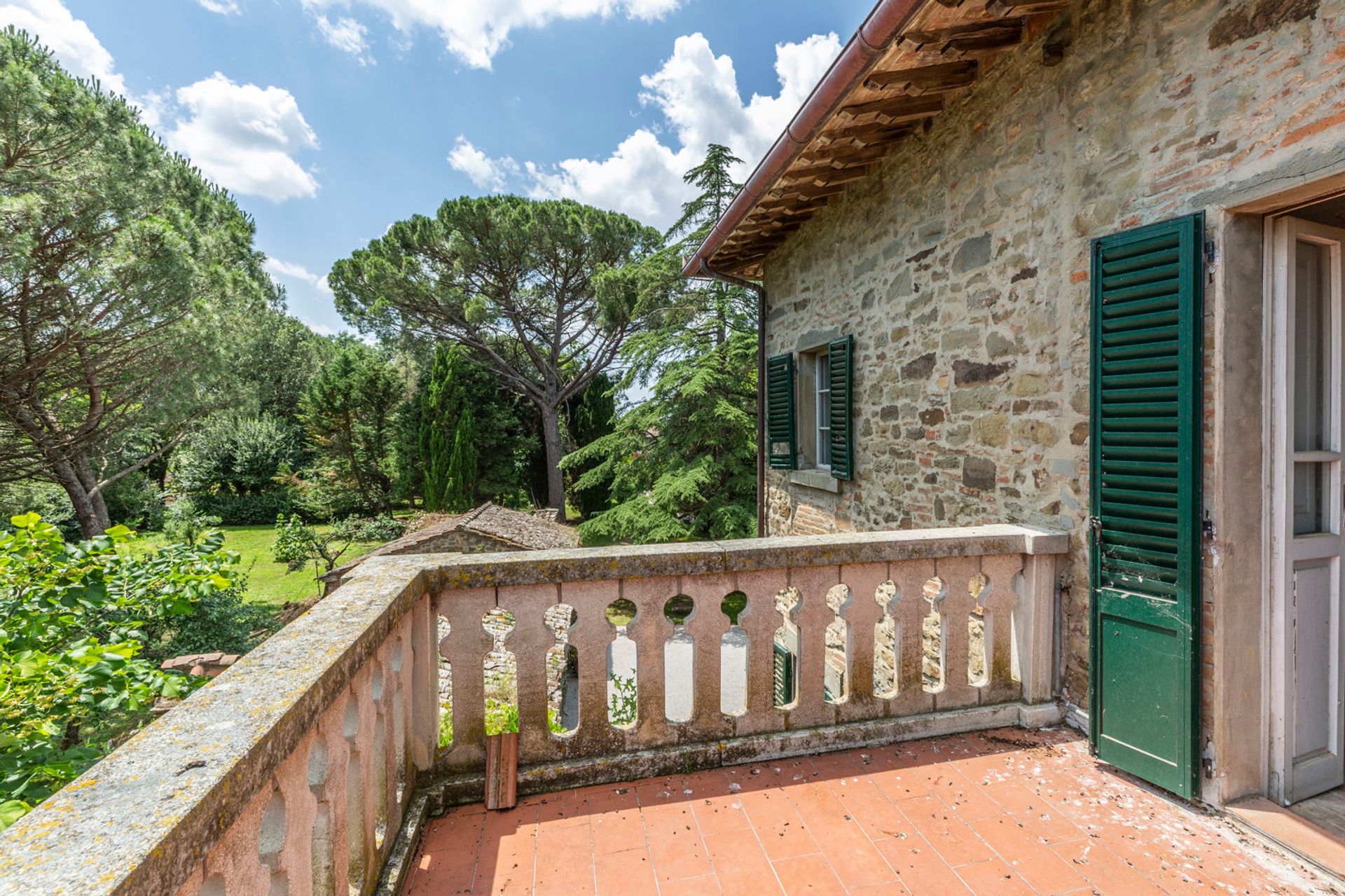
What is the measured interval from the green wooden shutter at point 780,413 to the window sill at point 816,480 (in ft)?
0.49

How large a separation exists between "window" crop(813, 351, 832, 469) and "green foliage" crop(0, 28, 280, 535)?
805 centimetres

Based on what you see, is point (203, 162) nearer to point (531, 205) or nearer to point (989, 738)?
point (531, 205)

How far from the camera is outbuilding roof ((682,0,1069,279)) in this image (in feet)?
8.90

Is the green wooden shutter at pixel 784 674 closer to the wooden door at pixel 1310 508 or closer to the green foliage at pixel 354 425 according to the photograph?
the wooden door at pixel 1310 508

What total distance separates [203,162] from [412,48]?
12.6 m

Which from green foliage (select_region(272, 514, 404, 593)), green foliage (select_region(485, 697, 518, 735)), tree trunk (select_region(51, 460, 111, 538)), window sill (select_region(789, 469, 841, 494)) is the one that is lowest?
green foliage (select_region(272, 514, 404, 593))

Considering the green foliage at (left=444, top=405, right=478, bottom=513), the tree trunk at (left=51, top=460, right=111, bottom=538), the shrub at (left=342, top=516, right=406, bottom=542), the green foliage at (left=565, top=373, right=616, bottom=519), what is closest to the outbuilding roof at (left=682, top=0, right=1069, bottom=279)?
the tree trunk at (left=51, top=460, right=111, bottom=538)

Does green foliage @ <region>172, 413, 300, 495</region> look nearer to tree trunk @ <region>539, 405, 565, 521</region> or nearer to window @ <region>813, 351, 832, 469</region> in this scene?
tree trunk @ <region>539, 405, 565, 521</region>

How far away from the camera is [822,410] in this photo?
5750mm

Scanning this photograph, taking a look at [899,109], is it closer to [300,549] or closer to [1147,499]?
[1147,499]

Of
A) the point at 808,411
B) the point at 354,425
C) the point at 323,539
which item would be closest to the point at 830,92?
the point at 808,411

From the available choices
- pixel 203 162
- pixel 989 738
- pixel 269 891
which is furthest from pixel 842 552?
pixel 203 162

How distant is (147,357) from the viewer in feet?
27.1

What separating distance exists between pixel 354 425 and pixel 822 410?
19.5 metres
